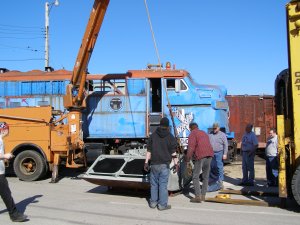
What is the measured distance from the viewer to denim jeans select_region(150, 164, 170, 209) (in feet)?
24.9

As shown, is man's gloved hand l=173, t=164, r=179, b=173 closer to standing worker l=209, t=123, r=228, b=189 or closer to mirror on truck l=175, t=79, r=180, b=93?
standing worker l=209, t=123, r=228, b=189

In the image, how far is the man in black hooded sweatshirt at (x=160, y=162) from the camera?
25.0 ft

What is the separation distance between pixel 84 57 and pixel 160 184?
21.6ft

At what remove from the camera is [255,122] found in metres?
20.0

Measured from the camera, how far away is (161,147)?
25.5 feet

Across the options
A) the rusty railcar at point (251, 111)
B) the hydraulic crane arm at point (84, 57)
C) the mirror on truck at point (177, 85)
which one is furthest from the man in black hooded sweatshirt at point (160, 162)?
the rusty railcar at point (251, 111)

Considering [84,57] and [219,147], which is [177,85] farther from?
[219,147]

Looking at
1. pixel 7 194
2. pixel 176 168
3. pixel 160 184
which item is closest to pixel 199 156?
pixel 176 168

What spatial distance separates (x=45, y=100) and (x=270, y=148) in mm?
8115

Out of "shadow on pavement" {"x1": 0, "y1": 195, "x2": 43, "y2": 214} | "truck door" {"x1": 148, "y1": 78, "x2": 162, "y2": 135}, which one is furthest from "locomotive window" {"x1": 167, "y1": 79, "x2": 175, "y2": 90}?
"shadow on pavement" {"x1": 0, "y1": 195, "x2": 43, "y2": 214}

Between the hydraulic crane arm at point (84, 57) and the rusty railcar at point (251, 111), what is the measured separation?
9.19m

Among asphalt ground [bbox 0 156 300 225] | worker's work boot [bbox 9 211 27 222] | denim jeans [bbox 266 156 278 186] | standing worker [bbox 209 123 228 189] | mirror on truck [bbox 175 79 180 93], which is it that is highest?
mirror on truck [bbox 175 79 180 93]

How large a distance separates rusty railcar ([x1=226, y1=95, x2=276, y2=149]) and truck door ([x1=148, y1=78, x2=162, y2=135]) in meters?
6.70

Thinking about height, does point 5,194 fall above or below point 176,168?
below
